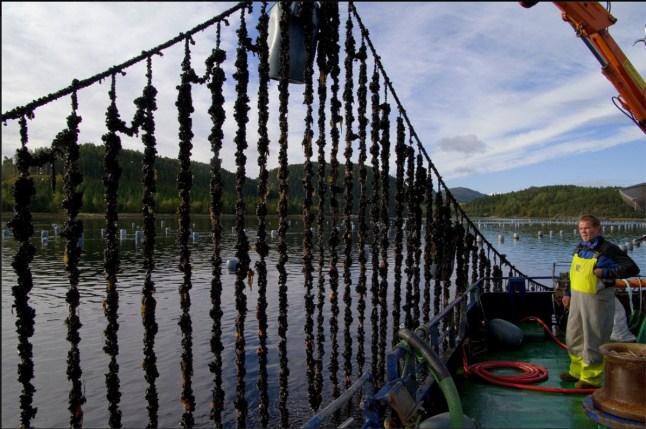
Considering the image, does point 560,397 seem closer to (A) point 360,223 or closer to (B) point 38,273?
(A) point 360,223

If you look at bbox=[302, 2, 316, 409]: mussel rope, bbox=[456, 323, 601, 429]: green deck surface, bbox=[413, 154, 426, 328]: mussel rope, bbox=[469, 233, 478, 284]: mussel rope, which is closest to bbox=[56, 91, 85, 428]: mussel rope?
bbox=[302, 2, 316, 409]: mussel rope

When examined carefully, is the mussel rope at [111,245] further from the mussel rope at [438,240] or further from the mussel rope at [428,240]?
the mussel rope at [438,240]

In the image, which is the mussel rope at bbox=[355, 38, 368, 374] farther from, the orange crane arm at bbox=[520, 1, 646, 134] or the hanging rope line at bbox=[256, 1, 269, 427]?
the orange crane arm at bbox=[520, 1, 646, 134]

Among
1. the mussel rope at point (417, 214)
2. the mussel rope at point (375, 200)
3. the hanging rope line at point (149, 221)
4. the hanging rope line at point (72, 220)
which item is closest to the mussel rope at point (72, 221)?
the hanging rope line at point (72, 220)

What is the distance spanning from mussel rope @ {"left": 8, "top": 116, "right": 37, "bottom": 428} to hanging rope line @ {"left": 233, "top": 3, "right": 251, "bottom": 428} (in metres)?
2.34

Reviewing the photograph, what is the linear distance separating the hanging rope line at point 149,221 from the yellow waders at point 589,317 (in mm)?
5730

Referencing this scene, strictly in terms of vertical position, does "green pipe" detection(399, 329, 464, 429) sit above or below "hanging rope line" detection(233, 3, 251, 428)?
below

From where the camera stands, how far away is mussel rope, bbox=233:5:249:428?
629 centimetres

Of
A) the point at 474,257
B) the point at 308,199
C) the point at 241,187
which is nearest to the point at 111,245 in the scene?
the point at 241,187

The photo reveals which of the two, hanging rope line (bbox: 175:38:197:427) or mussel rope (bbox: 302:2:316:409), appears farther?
mussel rope (bbox: 302:2:316:409)

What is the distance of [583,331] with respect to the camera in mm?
6996

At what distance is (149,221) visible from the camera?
5.55 metres

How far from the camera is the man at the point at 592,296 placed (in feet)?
21.9

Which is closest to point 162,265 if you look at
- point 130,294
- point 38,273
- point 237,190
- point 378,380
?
point 38,273
